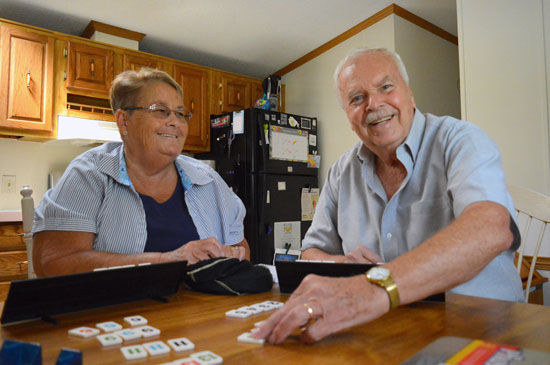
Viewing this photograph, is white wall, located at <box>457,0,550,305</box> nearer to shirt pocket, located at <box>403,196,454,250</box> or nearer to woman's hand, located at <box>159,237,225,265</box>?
shirt pocket, located at <box>403,196,454,250</box>

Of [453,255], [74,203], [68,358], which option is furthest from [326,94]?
[68,358]

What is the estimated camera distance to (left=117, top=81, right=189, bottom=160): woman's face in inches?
58.4

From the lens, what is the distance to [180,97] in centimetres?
158

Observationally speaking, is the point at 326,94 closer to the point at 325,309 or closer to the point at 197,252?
the point at 197,252

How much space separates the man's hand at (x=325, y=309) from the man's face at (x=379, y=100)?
67 cm

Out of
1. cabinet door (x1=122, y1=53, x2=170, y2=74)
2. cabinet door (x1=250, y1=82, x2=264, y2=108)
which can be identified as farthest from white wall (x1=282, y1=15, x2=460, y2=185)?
cabinet door (x1=122, y1=53, x2=170, y2=74)

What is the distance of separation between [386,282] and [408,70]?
3216 millimetres

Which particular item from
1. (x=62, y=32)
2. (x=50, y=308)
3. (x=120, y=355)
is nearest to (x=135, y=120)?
(x=50, y=308)

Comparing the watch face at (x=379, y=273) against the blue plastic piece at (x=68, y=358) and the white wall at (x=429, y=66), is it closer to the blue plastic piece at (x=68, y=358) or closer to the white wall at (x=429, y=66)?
the blue plastic piece at (x=68, y=358)

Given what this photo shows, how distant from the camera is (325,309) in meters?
0.59

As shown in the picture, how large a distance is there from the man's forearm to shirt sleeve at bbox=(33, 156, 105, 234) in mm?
A: 993

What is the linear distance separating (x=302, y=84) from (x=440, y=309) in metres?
3.85

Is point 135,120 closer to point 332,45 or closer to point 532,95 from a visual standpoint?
point 532,95

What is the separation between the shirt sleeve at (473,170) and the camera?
0.85m
